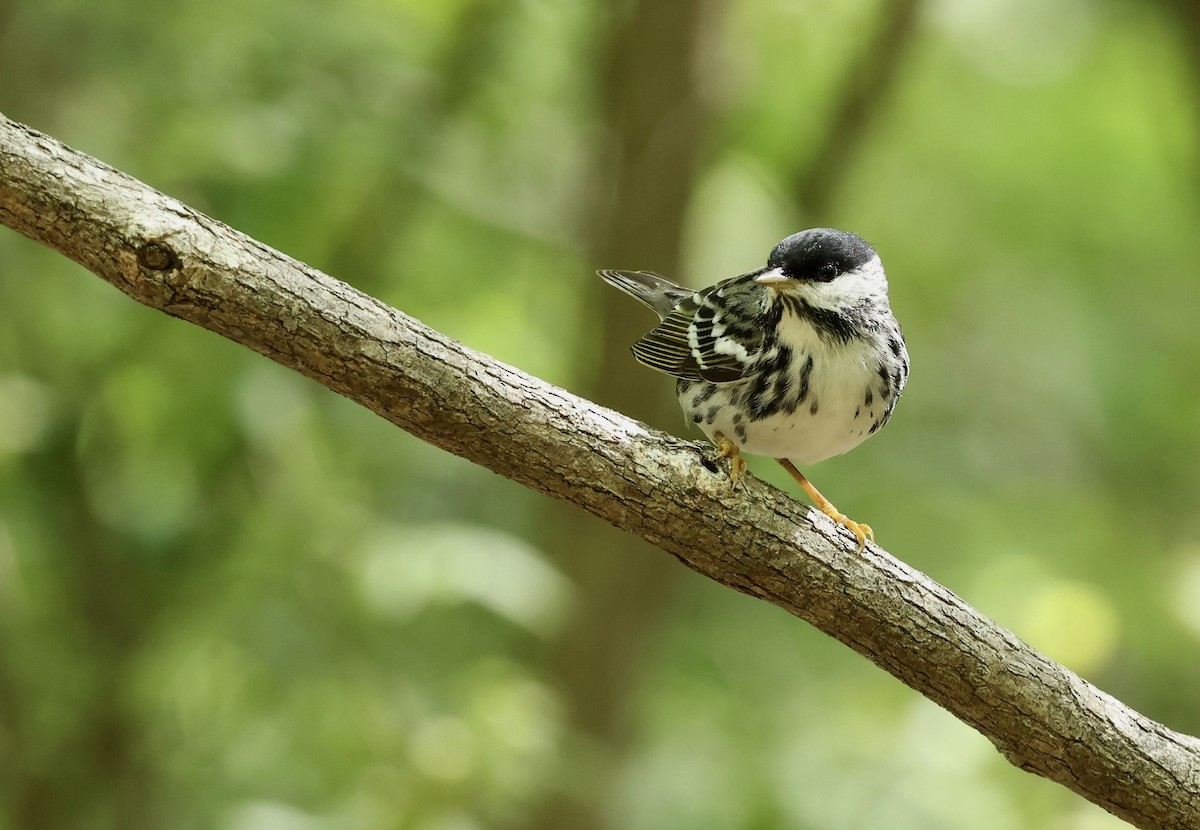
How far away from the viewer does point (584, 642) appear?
590 centimetres

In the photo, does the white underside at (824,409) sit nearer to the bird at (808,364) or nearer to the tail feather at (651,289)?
the bird at (808,364)

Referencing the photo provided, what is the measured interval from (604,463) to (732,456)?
614mm

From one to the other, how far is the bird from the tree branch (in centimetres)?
28

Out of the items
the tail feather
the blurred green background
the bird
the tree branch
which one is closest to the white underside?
the bird

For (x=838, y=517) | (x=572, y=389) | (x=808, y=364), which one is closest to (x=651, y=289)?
(x=808, y=364)

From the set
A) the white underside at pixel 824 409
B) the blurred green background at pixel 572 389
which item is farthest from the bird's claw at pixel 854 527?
the blurred green background at pixel 572 389

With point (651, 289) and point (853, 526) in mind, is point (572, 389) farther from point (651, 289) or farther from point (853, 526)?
point (853, 526)

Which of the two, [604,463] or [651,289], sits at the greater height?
[651,289]

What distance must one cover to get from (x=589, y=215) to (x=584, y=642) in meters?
2.17

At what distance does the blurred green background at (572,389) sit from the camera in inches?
165

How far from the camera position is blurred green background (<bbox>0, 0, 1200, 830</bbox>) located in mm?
4195

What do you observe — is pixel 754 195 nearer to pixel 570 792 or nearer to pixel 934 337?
pixel 934 337

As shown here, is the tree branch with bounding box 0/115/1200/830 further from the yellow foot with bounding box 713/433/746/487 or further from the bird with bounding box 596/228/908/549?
the bird with bounding box 596/228/908/549

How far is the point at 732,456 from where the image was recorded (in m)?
3.20
